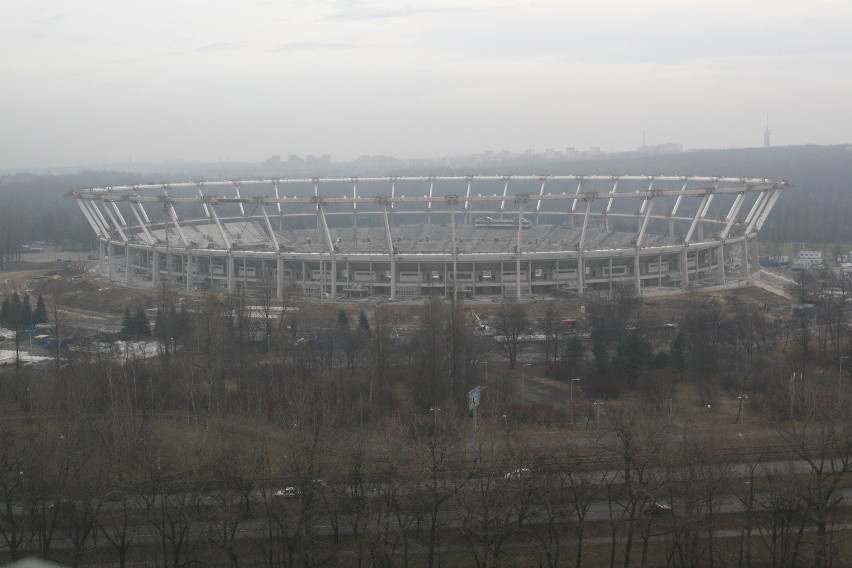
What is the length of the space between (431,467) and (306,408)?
2057 mm

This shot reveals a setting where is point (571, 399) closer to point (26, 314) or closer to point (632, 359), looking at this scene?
point (632, 359)

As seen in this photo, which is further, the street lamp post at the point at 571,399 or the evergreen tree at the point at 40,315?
the evergreen tree at the point at 40,315

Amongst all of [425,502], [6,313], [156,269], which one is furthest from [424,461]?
[156,269]

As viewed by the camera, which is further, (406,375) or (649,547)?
(406,375)

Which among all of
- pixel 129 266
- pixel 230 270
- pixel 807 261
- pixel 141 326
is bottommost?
pixel 141 326

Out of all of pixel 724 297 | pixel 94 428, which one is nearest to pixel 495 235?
pixel 724 297

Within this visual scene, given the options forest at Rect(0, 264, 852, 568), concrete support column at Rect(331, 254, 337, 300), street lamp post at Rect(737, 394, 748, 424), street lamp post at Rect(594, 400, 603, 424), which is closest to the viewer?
forest at Rect(0, 264, 852, 568)

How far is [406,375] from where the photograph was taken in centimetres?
1153

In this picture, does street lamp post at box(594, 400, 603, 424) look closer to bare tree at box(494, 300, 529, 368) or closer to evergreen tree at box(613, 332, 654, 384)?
evergreen tree at box(613, 332, 654, 384)

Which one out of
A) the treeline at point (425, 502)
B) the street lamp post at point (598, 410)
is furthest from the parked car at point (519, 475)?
the street lamp post at point (598, 410)

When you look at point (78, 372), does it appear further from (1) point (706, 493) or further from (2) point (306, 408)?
(1) point (706, 493)

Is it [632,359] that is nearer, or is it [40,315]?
[632,359]

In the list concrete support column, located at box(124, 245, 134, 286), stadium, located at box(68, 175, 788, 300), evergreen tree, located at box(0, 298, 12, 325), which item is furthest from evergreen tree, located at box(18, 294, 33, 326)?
concrete support column, located at box(124, 245, 134, 286)

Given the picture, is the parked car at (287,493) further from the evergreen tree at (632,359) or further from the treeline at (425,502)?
the evergreen tree at (632,359)
